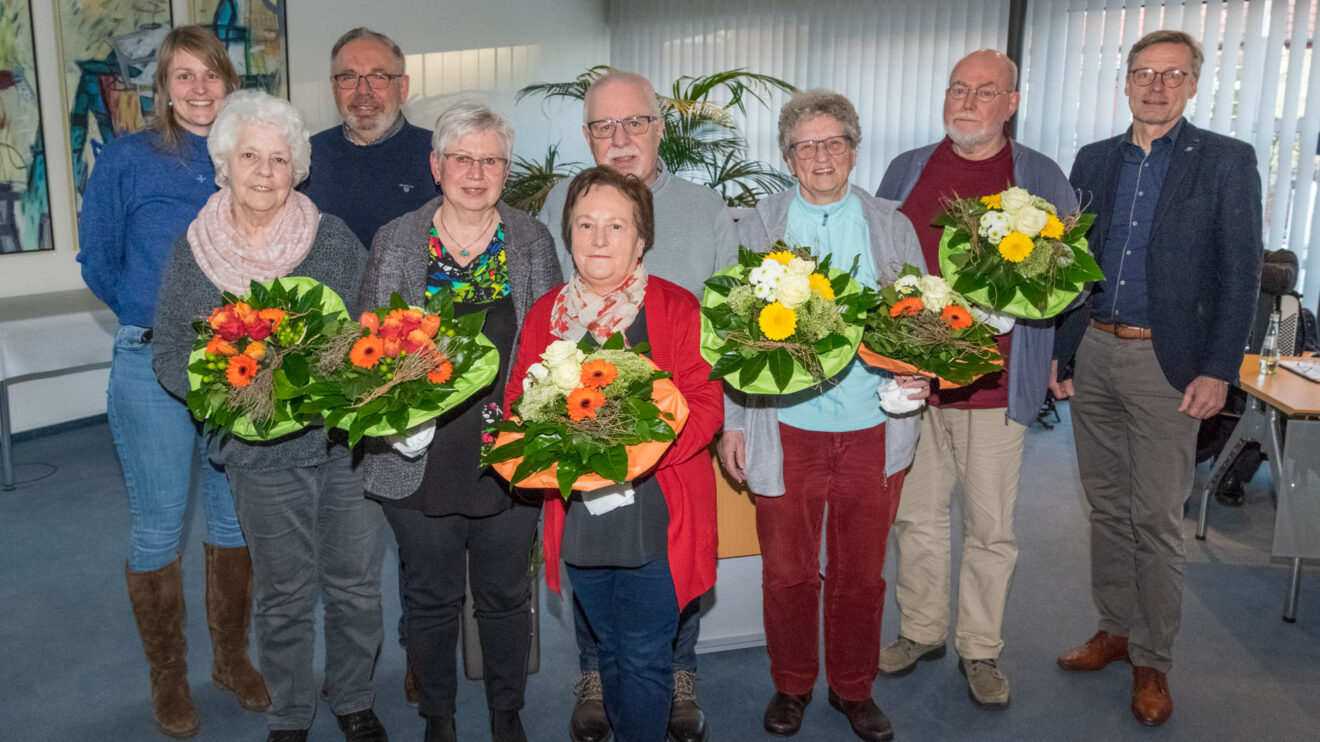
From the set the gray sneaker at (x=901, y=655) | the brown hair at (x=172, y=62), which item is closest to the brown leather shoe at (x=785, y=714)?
the gray sneaker at (x=901, y=655)

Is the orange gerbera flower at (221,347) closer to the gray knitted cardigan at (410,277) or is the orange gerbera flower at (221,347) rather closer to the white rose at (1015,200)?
the gray knitted cardigan at (410,277)

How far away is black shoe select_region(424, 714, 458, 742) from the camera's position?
8.52ft

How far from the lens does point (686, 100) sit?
576 cm

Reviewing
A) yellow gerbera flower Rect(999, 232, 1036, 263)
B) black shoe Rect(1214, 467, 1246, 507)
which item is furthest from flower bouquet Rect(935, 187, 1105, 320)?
black shoe Rect(1214, 467, 1246, 507)

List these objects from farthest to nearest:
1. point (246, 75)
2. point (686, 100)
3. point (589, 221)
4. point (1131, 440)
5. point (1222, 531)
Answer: point (246, 75) → point (686, 100) → point (1222, 531) → point (1131, 440) → point (589, 221)

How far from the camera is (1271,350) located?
171 inches

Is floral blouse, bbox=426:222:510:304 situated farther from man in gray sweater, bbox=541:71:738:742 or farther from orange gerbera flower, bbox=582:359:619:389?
orange gerbera flower, bbox=582:359:619:389

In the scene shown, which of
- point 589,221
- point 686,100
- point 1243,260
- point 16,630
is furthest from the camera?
point 686,100

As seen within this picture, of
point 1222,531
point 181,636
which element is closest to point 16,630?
point 181,636

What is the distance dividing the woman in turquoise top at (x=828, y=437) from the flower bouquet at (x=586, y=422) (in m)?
0.68

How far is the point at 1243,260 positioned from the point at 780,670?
1772 millimetres

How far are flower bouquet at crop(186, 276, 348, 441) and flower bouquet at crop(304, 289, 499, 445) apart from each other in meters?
0.06

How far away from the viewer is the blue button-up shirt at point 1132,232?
114 inches

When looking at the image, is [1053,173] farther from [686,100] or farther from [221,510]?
[686,100]
